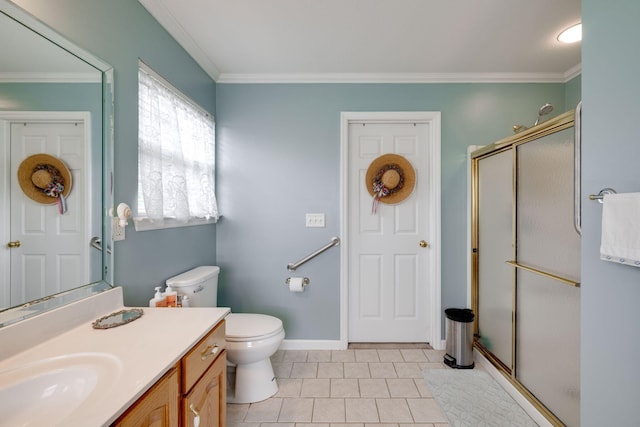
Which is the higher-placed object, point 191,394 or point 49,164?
point 49,164

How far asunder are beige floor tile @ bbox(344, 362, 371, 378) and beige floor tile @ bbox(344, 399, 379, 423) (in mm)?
267

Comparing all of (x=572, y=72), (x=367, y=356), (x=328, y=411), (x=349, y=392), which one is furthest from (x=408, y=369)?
(x=572, y=72)

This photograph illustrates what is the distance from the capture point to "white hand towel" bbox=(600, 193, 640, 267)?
0.92m

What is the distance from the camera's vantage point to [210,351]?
1.11 metres

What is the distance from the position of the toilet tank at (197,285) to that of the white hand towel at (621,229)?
A: 1.98 meters

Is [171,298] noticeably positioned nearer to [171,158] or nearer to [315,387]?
[171,158]

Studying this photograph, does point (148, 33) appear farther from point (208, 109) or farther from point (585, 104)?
point (585, 104)

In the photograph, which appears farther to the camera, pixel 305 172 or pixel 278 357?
pixel 305 172

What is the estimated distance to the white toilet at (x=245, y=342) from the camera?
1.68m

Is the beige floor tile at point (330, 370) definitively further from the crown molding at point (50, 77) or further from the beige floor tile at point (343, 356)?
the crown molding at point (50, 77)

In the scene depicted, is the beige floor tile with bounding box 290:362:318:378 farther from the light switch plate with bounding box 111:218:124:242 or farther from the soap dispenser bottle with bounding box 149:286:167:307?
the light switch plate with bounding box 111:218:124:242

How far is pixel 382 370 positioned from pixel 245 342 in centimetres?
111

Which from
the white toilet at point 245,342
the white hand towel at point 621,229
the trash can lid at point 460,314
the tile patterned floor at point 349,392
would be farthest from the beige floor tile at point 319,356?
the white hand towel at point 621,229

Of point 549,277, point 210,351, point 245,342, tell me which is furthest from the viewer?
point 245,342
